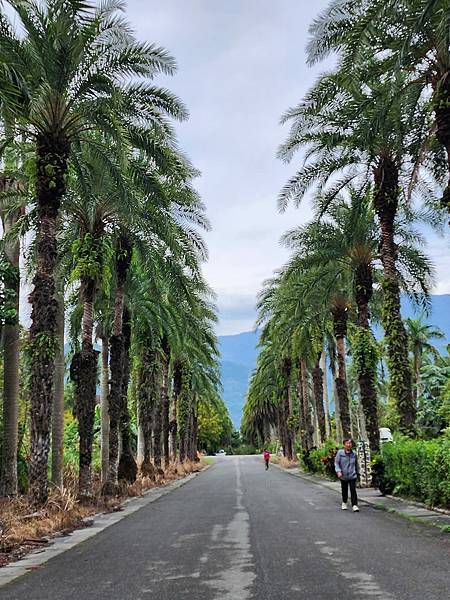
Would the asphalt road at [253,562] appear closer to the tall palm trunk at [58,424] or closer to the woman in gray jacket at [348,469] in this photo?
the woman in gray jacket at [348,469]

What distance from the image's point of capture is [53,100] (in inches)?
523

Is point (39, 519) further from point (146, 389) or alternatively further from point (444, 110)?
point (146, 389)

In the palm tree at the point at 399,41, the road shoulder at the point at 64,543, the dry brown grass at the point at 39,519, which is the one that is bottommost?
the road shoulder at the point at 64,543

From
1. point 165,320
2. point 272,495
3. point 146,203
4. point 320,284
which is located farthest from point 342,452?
point 165,320

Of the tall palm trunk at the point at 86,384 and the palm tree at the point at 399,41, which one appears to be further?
the tall palm trunk at the point at 86,384

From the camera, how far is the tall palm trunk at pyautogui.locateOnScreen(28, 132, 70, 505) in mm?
12930

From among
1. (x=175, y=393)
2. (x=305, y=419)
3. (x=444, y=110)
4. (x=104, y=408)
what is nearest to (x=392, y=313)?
(x=444, y=110)

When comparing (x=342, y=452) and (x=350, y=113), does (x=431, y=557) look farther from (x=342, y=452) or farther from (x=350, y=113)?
(x=350, y=113)

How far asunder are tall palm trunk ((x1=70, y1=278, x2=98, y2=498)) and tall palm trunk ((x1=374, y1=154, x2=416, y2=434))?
8.68 m

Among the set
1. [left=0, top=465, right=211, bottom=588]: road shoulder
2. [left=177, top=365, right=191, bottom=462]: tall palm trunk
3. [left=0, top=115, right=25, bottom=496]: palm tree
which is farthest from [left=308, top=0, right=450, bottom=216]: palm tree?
[left=177, top=365, right=191, bottom=462]: tall palm trunk

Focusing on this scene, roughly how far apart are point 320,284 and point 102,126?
14310 mm

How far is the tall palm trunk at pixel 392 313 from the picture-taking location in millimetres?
17719

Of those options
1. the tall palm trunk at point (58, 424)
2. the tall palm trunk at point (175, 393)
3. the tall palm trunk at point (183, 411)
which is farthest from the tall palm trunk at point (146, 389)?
the tall palm trunk at point (183, 411)

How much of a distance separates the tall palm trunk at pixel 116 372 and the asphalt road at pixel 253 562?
5815 millimetres
